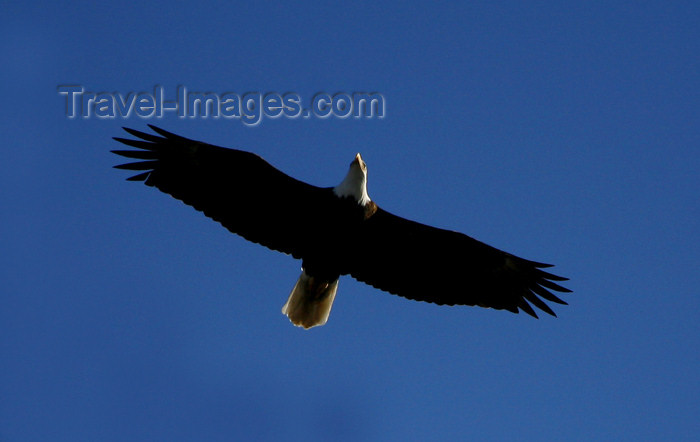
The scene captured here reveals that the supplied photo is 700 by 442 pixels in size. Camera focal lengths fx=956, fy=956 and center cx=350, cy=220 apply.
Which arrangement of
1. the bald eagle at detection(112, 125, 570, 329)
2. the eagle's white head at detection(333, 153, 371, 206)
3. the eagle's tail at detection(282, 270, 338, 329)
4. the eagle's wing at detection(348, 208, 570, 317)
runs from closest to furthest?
1. the eagle's white head at detection(333, 153, 371, 206)
2. the bald eagle at detection(112, 125, 570, 329)
3. the eagle's wing at detection(348, 208, 570, 317)
4. the eagle's tail at detection(282, 270, 338, 329)

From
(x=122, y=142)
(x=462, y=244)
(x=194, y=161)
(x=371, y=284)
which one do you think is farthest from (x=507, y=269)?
(x=122, y=142)

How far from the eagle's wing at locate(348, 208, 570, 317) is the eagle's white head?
595 millimetres

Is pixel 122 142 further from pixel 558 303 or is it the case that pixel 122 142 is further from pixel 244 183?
pixel 558 303

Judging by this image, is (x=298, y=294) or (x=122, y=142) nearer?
(x=122, y=142)

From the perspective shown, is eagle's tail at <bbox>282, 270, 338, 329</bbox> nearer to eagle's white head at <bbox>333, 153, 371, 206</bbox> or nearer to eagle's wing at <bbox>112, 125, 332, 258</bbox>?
eagle's wing at <bbox>112, 125, 332, 258</bbox>

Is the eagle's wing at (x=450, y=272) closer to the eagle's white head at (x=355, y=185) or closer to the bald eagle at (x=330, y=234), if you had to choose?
the bald eagle at (x=330, y=234)

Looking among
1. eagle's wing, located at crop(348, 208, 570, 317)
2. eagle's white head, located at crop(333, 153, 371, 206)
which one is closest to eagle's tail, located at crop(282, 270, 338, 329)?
eagle's wing, located at crop(348, 208, 570, 317)

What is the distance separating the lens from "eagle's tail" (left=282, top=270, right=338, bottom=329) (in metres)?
9.37

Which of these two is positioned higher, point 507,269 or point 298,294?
point 507,269

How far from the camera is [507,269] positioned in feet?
30.9

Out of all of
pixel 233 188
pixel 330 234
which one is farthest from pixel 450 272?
pixel 233 188

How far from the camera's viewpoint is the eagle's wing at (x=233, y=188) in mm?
8906

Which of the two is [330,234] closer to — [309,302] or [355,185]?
[355,185]

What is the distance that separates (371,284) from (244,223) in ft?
4.51
